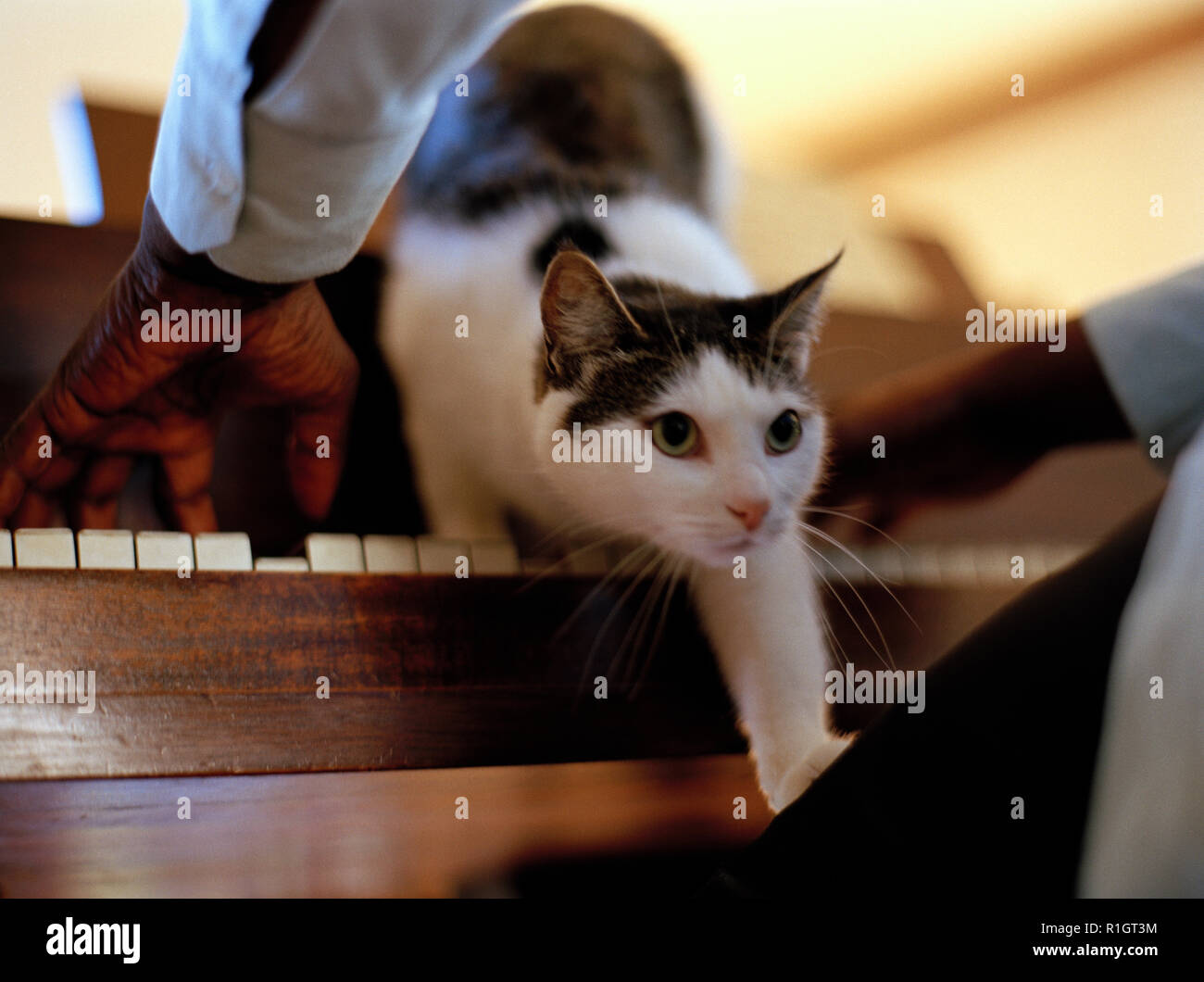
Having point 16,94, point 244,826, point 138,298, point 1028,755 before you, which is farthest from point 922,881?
point 16,94

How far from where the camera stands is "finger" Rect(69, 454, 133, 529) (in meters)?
0.61

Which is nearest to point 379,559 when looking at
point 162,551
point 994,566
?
point 162,551

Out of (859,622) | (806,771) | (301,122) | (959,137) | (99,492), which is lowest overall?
(806,771)

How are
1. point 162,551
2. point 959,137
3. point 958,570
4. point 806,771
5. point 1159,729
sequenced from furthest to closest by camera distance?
point 959,137 → point 958,570 → point 806,771 → point 162,551 → point 1159,729

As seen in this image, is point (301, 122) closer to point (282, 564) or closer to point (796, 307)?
point (282, 564)

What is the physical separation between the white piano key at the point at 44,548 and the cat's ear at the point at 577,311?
1.11 ft

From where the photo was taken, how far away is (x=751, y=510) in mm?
619

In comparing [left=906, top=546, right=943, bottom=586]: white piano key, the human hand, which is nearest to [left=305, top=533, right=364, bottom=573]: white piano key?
the human hand

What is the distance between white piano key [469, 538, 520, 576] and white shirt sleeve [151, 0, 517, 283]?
228mm

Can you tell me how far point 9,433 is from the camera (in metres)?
0.60

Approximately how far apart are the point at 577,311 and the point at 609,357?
0.04 meters

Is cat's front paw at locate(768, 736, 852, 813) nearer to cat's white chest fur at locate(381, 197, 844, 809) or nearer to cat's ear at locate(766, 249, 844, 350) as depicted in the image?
cat's white chest fur at locate(381, 197, 844, 809)

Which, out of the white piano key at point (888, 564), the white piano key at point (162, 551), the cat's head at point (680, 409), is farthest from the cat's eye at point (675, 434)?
the white piano key at point (162, 551)

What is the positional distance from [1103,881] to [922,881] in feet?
0.30
